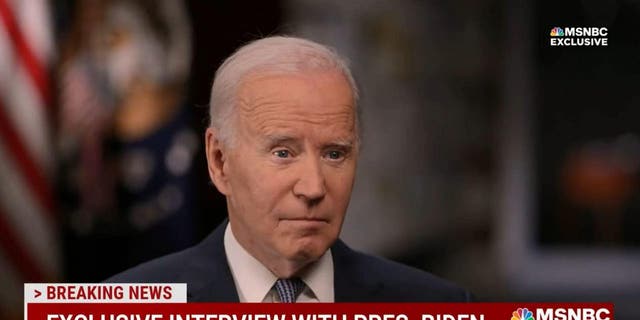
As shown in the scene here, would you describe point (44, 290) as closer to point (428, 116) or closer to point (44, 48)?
point (44, 48)

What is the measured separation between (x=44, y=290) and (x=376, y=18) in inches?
30.7

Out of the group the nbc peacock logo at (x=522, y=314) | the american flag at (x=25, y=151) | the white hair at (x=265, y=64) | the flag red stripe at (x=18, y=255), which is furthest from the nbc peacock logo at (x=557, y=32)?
the flag red stripe at (x=18, y=255)

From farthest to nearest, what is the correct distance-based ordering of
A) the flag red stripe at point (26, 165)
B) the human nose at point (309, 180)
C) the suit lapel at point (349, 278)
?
the flag red stripe at point (26, 165) < the suit lapel at point (349, 278) < the human nose at point (309, 180)

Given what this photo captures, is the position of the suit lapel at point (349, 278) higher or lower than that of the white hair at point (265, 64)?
lower

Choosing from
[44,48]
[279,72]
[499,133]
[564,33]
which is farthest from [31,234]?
[564,33]

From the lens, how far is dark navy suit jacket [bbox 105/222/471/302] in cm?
158

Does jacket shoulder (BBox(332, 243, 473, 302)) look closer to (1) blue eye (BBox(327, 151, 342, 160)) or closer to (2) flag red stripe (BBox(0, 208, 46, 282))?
(1) blue eye (BBox(327, 151, 342, 160))

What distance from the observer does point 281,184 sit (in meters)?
1.50

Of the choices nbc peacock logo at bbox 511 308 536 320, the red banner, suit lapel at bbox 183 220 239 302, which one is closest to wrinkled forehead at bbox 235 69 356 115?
suit lapel at bbox 183 220 239 302

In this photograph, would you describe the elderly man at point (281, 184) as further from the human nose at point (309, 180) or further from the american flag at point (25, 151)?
the american flag at point (25, 151)

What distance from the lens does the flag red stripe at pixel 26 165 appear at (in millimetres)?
1700

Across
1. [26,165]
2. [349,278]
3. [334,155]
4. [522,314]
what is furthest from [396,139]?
[26,165]

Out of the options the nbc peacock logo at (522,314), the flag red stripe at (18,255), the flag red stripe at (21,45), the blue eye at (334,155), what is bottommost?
the nbc peacock logo at (522,314)

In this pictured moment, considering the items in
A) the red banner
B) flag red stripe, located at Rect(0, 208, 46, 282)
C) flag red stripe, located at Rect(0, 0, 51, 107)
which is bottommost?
the red banner
